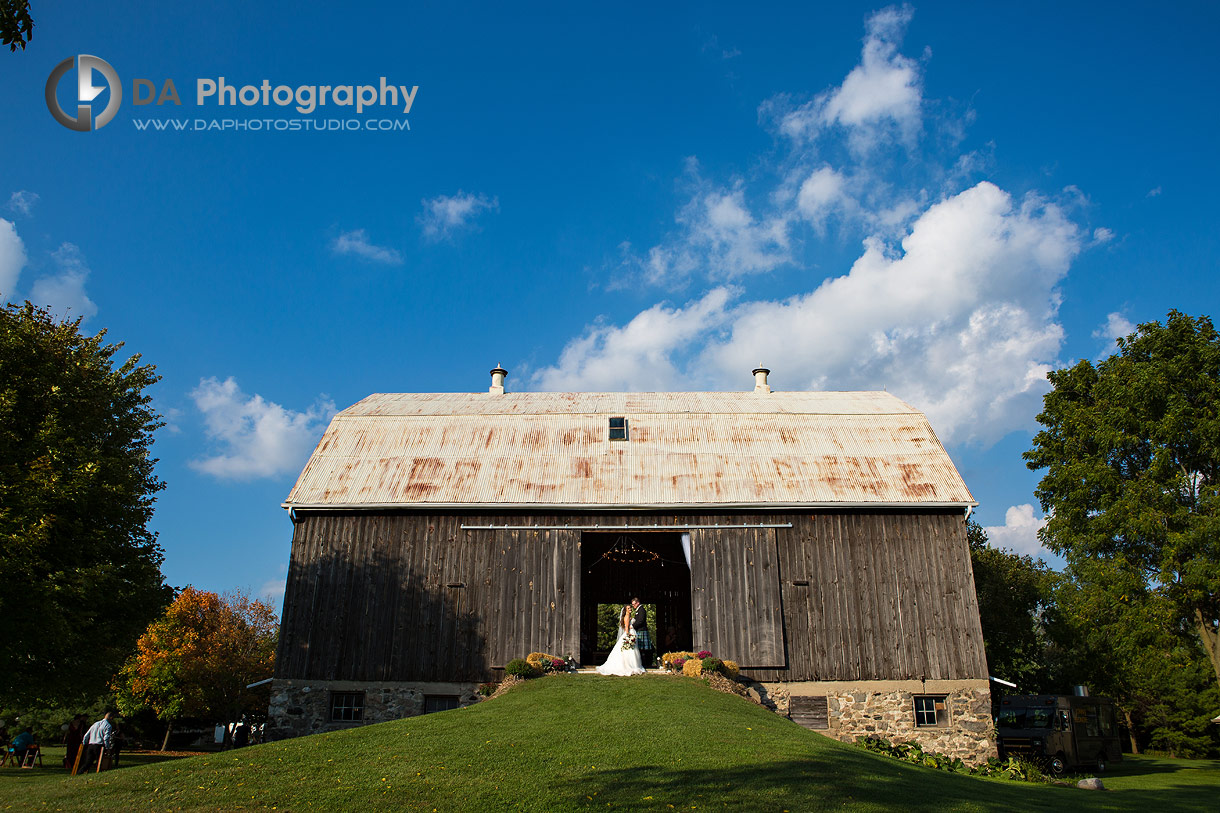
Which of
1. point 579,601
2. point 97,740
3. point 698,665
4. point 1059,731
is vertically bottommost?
point 1059,731

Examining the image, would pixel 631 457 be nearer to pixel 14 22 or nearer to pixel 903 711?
pixel 903 711

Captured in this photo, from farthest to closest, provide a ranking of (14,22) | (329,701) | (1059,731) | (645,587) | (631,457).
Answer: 1. (645,587)
2. (1059,731)
3. (631,457)
4. (329,701)
5. (14,22)

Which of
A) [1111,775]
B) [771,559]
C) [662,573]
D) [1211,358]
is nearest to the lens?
[771,559]

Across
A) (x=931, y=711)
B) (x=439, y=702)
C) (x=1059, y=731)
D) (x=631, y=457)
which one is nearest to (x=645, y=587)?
(x=631, y=457)

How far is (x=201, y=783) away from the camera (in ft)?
29.9

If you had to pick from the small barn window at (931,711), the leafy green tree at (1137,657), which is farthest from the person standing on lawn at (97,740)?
the leafy green tree at (1137,657)

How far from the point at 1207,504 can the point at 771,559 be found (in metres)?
15.3

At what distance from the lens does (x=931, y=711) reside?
17891 millimetres

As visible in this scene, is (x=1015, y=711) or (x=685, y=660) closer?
(x=685, y=660)

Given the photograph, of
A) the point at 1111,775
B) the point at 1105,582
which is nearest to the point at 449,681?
the point at 1111,775

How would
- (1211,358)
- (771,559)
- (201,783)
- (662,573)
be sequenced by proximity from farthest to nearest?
(662,573) < (1211,358) < (771,559) < (201,783)

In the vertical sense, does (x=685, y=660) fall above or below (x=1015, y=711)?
above

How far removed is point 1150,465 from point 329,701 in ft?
85.8

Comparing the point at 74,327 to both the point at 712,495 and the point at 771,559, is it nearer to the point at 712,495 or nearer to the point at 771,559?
the point at 712,495
